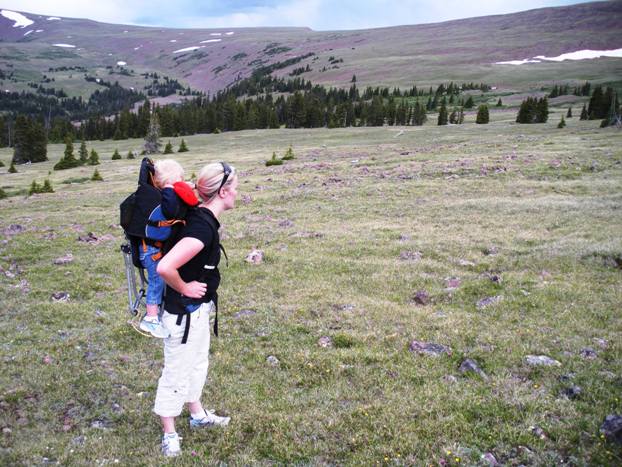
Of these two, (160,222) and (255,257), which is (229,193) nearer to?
(160,222)

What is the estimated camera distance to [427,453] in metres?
5.62

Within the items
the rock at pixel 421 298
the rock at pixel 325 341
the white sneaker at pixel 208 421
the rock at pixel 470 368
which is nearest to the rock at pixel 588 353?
the rock at pixel 470 368

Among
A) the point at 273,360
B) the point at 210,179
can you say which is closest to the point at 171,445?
the point at 273,360

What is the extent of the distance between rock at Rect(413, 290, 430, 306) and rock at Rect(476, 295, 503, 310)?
127 cm

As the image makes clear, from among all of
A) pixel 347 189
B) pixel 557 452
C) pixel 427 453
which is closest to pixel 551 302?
pixel 557 452

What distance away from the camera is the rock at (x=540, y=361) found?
770cm

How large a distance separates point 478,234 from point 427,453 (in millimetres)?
12571

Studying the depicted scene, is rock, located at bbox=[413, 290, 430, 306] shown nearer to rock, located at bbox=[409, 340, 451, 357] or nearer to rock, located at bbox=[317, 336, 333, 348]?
rock, located at bbox=[409, 340, 451, 357]

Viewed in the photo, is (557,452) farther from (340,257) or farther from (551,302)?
(340,257)

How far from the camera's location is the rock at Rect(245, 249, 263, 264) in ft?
48.6

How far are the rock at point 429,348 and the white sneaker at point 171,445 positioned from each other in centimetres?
480

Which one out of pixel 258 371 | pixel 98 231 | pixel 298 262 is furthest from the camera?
pixel 98 231

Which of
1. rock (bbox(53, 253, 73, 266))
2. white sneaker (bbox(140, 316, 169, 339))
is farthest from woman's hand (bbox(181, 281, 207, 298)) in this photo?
rock (bbox(53, 253, 73, 266))

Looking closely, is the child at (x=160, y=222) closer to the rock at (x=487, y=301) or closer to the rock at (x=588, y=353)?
the rock at (x=588, y=353)
